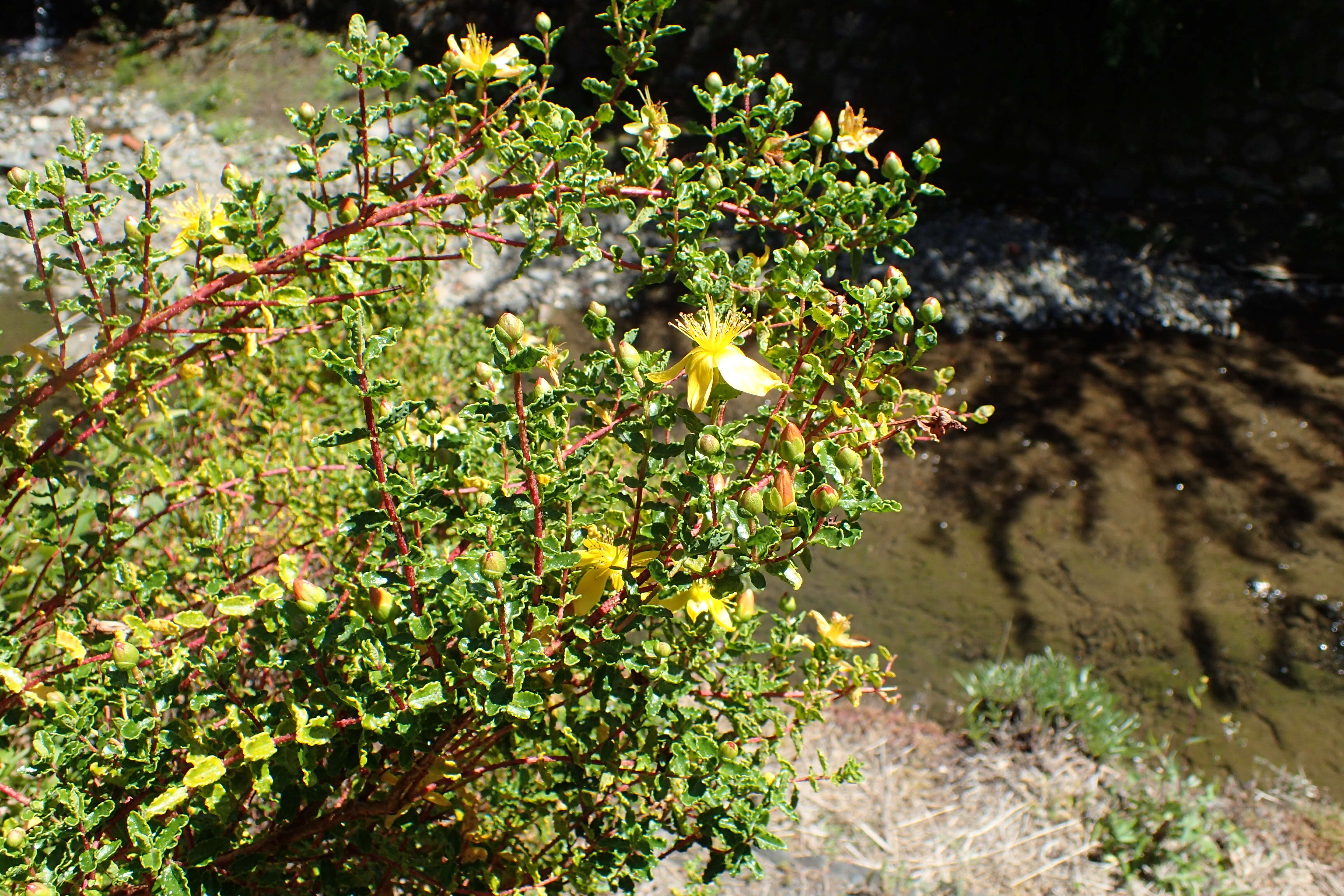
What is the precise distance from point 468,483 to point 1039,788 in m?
2.06

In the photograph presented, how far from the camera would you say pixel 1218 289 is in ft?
16.2

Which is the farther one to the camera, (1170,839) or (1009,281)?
(1009,281)

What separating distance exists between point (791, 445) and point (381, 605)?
45cm

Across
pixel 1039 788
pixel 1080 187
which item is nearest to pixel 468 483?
pixel 1039 788

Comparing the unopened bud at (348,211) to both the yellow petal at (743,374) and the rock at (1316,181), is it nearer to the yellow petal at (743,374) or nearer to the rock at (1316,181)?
the yellow petal at (743,374)

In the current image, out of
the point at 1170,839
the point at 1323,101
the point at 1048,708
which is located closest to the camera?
the point at 1170,839

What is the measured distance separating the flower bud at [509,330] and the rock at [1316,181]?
6192mm

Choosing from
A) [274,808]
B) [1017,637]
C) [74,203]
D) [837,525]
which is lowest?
[1017,637]

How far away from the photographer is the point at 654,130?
125 centimetres

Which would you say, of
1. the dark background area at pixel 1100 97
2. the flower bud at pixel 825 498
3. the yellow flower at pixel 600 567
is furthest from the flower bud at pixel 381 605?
the dark background area at pixel 1100 97

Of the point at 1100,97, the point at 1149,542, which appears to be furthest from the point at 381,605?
the point at 1100,97

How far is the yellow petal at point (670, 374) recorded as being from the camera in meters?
1.00

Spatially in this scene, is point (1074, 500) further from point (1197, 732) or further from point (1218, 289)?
point (1218, 289)

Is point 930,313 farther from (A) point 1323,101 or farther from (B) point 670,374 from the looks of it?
(A) point 1323,101
